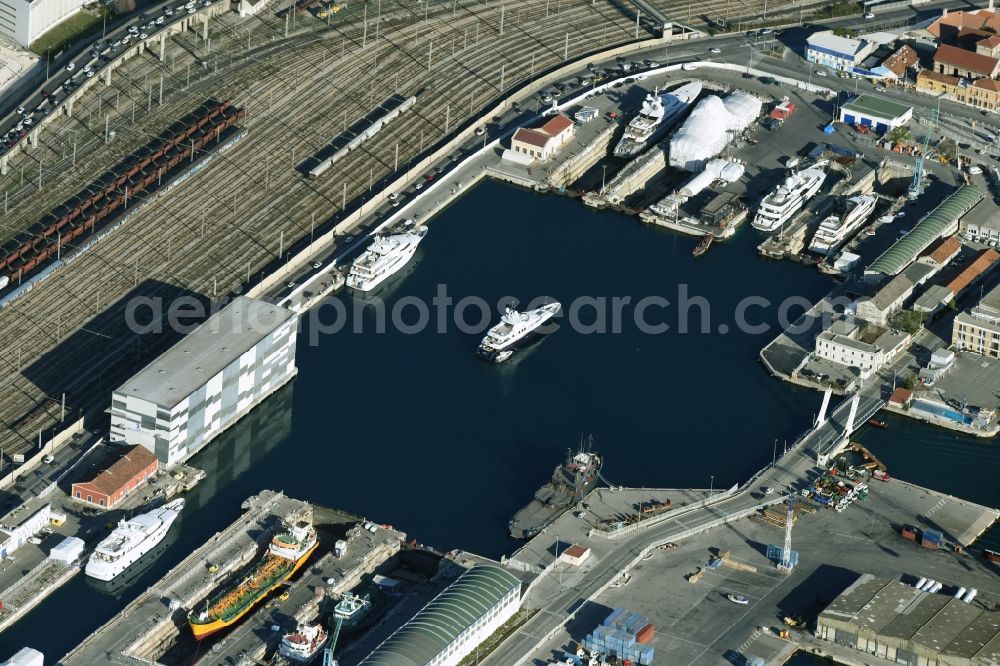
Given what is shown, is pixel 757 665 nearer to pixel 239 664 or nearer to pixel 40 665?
pixel 239 664

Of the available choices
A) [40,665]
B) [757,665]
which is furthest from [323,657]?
[757,665]

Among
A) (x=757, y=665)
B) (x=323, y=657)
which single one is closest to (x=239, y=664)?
(x=323, y=657)

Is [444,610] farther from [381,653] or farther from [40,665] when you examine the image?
[40,665]

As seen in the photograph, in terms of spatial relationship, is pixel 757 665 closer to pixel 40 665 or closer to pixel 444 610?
pixel 444 610

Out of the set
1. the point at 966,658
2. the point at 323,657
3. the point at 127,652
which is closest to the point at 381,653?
the point at 323,657

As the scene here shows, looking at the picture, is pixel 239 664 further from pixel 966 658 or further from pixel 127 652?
pixel 966 658
